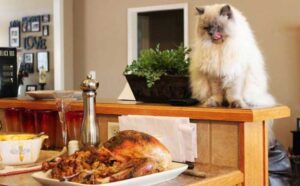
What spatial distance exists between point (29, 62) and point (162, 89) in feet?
18.9

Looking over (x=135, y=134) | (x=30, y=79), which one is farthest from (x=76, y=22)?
(x=135, y=134)

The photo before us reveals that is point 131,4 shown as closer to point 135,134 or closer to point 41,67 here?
point 41,67

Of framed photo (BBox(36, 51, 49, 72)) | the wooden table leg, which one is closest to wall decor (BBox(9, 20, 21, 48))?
framed photo (BBox(36, 51, 49, 72))

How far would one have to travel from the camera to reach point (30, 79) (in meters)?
7.24

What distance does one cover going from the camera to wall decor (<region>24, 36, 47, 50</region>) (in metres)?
6.95

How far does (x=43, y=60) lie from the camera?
692cm

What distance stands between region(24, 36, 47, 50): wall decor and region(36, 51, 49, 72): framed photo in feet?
0.35

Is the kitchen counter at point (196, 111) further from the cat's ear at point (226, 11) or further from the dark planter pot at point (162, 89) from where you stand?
the cat's ear at point (226, 11)

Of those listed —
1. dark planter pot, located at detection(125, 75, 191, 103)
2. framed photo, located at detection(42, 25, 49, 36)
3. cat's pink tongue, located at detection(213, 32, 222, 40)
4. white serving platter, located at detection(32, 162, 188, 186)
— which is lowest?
white serving platter, located at detection(32, 162, 188, 186)

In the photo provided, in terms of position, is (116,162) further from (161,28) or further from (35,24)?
(35,24)

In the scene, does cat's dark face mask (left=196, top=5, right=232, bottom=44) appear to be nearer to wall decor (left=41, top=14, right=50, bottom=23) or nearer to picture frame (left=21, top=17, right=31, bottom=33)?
wall decor (left=41, top=14, right=50, bottom=23)

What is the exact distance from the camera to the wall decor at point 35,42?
22.8 feet

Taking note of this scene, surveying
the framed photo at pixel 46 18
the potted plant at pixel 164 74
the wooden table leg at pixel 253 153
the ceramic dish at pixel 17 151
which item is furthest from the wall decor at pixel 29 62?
the wooden table leg at pixel 253 153

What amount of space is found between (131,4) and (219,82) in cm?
448
